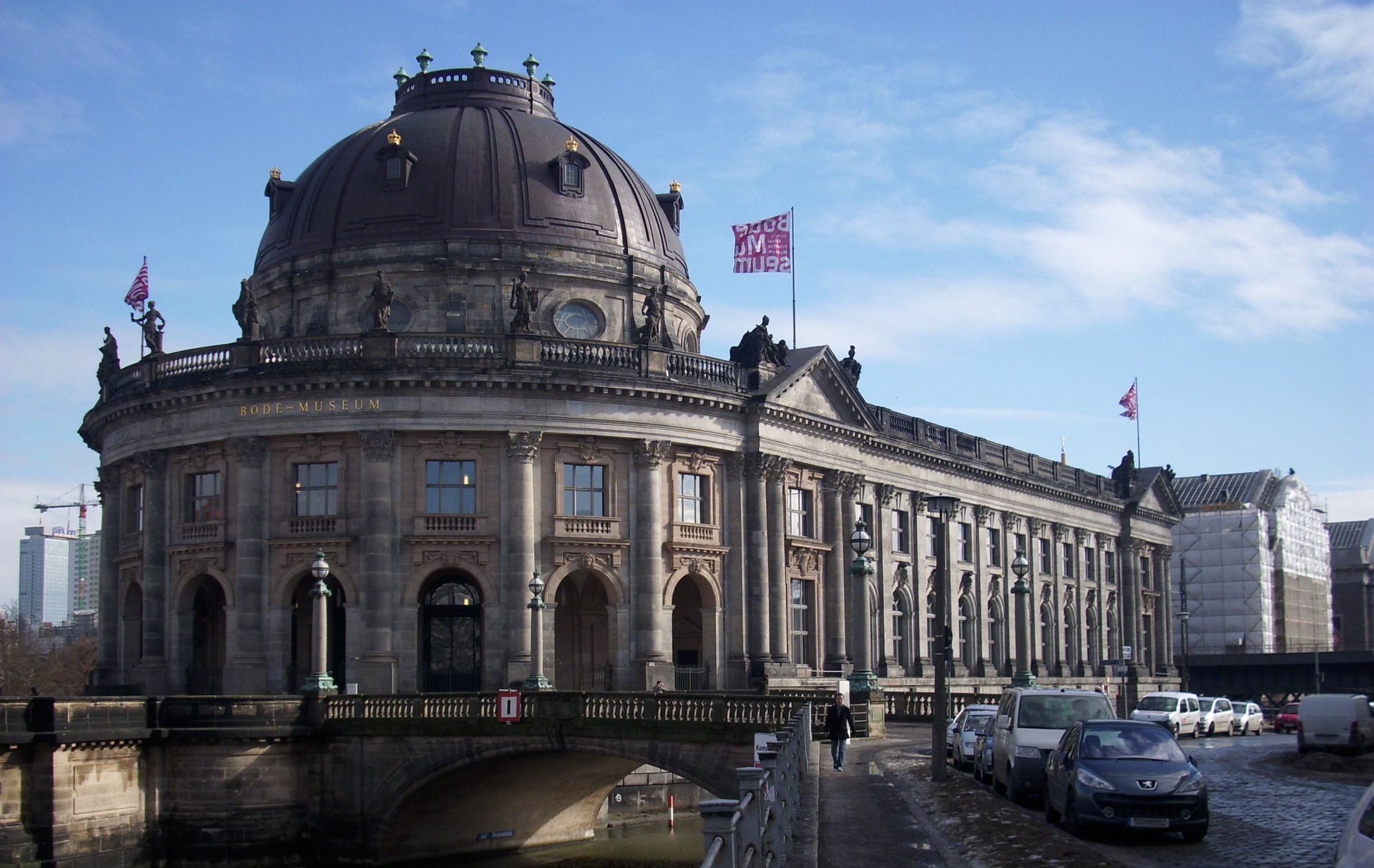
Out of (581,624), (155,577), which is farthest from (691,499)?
(155,577)

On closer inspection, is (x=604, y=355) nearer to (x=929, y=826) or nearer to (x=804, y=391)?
(x=804, y=391)

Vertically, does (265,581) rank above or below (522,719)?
above

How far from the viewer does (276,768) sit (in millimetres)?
45688

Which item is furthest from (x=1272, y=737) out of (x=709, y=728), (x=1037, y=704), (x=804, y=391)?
(x=1037, y=704)

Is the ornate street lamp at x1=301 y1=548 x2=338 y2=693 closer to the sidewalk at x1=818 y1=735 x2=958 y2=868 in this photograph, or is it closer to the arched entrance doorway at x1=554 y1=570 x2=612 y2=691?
the arched entrance doorway at x1=554 y1=570 x2=612 y2=691

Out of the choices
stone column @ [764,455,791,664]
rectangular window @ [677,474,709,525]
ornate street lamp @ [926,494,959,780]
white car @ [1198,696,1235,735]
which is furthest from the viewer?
stone column @ [764,455,791,664]

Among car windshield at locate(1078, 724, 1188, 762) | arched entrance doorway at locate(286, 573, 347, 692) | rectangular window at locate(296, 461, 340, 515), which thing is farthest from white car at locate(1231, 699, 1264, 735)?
car windshield at locate(1078, 724, 1188, 762)

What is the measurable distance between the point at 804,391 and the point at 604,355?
10176 mm

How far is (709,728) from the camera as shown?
127 feet

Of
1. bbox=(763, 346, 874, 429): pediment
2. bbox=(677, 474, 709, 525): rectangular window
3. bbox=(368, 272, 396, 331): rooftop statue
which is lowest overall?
bbox=(677, 474, 709, 525): rectangular window

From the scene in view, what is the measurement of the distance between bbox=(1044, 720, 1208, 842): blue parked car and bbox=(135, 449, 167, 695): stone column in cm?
4154

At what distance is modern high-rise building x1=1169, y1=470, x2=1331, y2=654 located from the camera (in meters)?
128

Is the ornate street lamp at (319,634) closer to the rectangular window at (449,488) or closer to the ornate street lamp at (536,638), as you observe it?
the ornate street lamp at (536,638)

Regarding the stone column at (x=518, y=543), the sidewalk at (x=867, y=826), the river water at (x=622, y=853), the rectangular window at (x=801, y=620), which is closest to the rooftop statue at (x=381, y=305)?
the stone column at (x=518, y=543)
